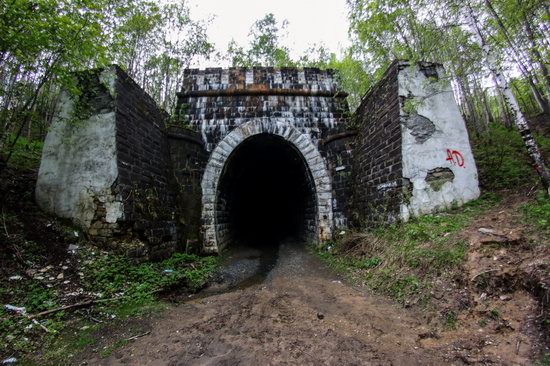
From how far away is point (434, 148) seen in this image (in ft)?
16.9

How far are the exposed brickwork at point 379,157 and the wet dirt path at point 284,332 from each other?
222cm

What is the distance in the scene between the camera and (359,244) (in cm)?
593

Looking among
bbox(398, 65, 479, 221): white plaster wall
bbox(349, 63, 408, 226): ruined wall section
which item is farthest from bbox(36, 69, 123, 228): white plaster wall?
bbox(398, 65, 479, 221): white plaster wall

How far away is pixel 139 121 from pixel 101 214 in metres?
2.31

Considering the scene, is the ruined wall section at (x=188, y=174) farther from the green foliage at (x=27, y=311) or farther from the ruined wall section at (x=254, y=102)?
the green foliage at (x=27, y=311)

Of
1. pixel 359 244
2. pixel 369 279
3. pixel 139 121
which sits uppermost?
pixel 139 121

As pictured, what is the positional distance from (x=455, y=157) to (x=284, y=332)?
4.55 metres

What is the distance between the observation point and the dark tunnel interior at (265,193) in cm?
834

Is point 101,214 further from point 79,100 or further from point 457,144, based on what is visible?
point 457,144

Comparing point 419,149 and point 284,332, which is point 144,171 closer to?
point 284,332

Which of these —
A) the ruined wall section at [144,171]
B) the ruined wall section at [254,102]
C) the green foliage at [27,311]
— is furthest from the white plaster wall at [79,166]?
the ruined wall section at [254,102]

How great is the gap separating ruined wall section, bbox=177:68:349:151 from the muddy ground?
497cm

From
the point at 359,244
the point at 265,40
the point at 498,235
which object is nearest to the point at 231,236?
the point at 359,244

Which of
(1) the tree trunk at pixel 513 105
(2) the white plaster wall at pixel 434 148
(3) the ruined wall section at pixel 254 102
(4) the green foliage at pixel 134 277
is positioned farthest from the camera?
(3) the ruined wall section at pixel 254 102
